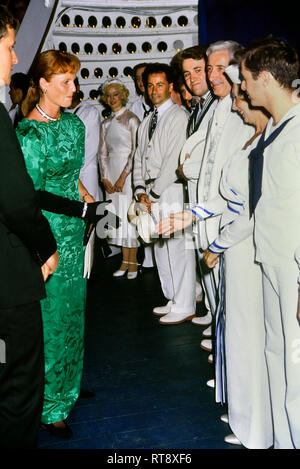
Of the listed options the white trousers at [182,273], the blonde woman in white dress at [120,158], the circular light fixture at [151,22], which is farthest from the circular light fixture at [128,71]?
the white trousers at [182,273]

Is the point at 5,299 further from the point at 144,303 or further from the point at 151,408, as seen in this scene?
the point at 144,303

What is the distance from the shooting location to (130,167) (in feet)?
14.4

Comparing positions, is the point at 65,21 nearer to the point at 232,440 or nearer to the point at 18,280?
the point at 18,280

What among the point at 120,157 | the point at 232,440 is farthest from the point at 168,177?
the point at 232,440

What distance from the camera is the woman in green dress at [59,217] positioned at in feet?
6.31

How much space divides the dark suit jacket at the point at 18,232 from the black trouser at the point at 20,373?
0.06 meters

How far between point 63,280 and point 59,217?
0.28 meters

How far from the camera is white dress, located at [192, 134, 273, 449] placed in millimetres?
1767

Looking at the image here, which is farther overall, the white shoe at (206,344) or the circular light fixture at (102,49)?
the circular light fixture at (102,49)

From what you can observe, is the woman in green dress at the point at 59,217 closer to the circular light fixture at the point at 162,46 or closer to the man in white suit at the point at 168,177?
the man in white suit at the point at 168,177

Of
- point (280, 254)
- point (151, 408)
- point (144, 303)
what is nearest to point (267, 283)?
point (280, 254)

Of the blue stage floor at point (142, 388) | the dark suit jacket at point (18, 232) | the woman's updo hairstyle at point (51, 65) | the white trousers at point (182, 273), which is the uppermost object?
the woman's updo hairstyle at point (51, 65)

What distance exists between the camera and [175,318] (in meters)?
3.31

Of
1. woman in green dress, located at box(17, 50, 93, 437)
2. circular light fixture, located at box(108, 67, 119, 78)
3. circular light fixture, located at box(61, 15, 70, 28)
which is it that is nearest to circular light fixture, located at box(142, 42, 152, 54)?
circular light fixture, located at box(108, 67, 119, 78)
